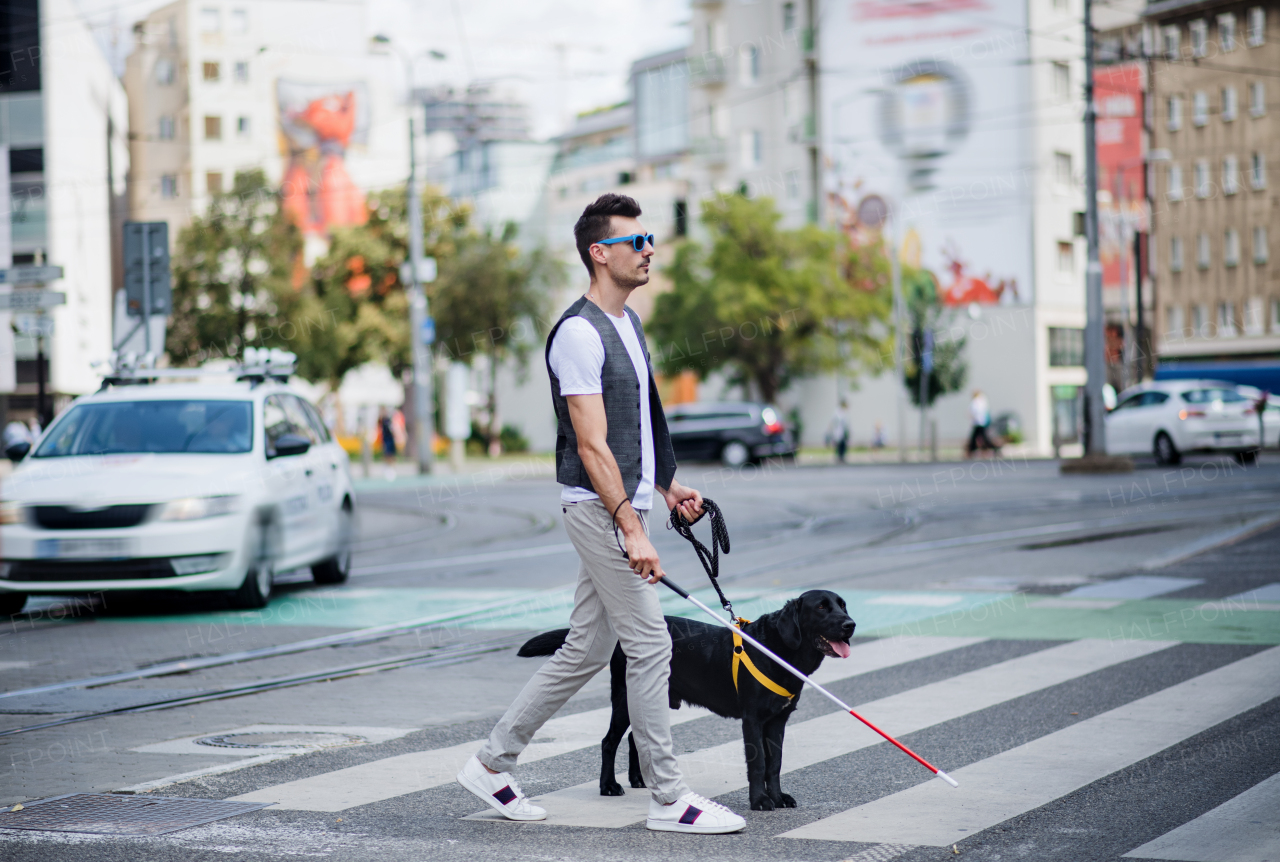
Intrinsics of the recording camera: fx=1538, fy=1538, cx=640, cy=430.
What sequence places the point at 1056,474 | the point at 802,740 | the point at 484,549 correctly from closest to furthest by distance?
1. the point at 802,740
2. the point at 484,549
3. the point at 1056,474

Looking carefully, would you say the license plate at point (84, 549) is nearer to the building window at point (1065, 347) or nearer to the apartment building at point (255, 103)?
the building window at point (1065, 347)

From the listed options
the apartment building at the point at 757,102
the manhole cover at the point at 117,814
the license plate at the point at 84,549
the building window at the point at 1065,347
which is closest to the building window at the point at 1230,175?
the building window at the point at 1065,347

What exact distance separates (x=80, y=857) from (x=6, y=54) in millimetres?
56596

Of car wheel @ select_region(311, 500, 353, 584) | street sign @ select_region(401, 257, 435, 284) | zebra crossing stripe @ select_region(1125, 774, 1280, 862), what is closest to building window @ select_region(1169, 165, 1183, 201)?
street sign @ select_region(401, 257, 435, 284)

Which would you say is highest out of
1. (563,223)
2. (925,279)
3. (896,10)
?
(896,10)

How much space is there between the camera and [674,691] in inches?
199

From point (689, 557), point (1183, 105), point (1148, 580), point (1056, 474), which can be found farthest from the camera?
point (1183, 105)

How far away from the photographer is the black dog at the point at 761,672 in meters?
4.78

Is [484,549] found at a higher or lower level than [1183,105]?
lower

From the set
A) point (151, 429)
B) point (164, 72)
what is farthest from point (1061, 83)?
point (151, 429)

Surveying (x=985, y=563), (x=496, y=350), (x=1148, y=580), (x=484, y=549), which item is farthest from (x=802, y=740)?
(x=496, y=350)

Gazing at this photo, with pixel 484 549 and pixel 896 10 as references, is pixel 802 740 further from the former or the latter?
pixel 896 10

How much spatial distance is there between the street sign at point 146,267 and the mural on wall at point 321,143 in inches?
2549

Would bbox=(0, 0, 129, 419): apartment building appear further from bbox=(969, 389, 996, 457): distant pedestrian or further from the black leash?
the black leash
